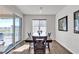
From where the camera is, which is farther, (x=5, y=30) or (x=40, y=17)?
(x=40, y=17)

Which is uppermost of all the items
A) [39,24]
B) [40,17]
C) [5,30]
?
[40,17]

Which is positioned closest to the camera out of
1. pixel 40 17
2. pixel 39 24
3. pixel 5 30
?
pixel 5 30

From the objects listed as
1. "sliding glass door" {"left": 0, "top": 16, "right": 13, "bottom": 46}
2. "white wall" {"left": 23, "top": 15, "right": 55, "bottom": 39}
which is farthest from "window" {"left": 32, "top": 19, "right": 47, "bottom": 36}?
"sliding glass door" {"left": 0, "top": 16, "right": 13, "bottom": 46}

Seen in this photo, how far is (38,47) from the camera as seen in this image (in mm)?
4031

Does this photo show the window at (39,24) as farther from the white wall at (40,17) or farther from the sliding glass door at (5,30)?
the sliding glass door at (5,30)

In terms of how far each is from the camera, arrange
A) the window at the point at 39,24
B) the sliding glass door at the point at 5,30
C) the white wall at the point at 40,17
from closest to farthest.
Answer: the sliding glass door at the point at 5,30, the white wall at the point at 40,17, the window at the point at 39,24

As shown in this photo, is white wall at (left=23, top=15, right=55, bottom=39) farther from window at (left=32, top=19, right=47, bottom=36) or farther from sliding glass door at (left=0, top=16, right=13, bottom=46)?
sliding glass door at (left=0, top=16, right=13, bottom=46)

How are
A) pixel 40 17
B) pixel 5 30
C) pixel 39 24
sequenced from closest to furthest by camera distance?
1. pixel 5 30
2. pixel 40 17
3. pixel 39 24

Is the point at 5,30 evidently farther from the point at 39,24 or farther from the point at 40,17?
the point at 39,24

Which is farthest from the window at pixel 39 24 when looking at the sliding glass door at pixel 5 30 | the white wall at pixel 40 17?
the sliding glass door at pixel 5 30

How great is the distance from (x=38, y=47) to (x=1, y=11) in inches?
81.2

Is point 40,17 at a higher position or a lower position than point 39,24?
higher

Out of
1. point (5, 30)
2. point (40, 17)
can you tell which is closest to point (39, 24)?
point (40, 17)
